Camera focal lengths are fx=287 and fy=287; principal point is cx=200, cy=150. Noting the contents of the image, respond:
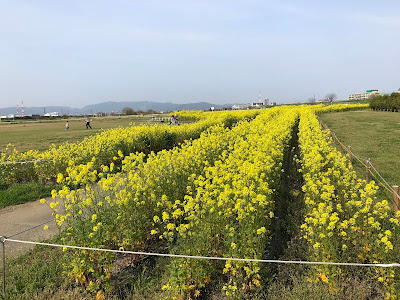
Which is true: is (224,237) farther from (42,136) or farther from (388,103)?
(388,103)

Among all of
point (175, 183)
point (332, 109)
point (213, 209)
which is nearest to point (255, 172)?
point (213, 209)

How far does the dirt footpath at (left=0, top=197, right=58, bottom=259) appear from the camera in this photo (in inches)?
187

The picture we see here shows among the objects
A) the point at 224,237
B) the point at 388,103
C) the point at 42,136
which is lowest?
the point at 224,237

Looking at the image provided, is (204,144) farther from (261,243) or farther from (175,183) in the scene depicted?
(261,243)

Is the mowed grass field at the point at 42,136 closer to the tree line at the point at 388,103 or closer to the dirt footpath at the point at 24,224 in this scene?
the dirt footpath at the point at 24,224

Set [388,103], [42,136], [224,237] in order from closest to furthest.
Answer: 1. [224,237]
2. [42,136]
3. [388,103]

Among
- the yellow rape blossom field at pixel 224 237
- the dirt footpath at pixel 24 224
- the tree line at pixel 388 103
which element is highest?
the tree line at pixel 388 103

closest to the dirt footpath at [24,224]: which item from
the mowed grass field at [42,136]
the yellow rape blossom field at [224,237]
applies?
the yellow rape blossom field at [224,237]

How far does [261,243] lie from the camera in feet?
11.0

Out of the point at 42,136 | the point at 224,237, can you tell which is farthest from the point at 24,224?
the point at 42,136

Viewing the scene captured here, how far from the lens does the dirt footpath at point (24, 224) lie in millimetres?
4742

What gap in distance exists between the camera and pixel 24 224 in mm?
5605

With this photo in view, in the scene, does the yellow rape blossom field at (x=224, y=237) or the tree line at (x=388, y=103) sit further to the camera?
the tree line at (x=388, y=103)

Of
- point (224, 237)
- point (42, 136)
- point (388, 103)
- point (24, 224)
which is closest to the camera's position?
point (224, 237)
